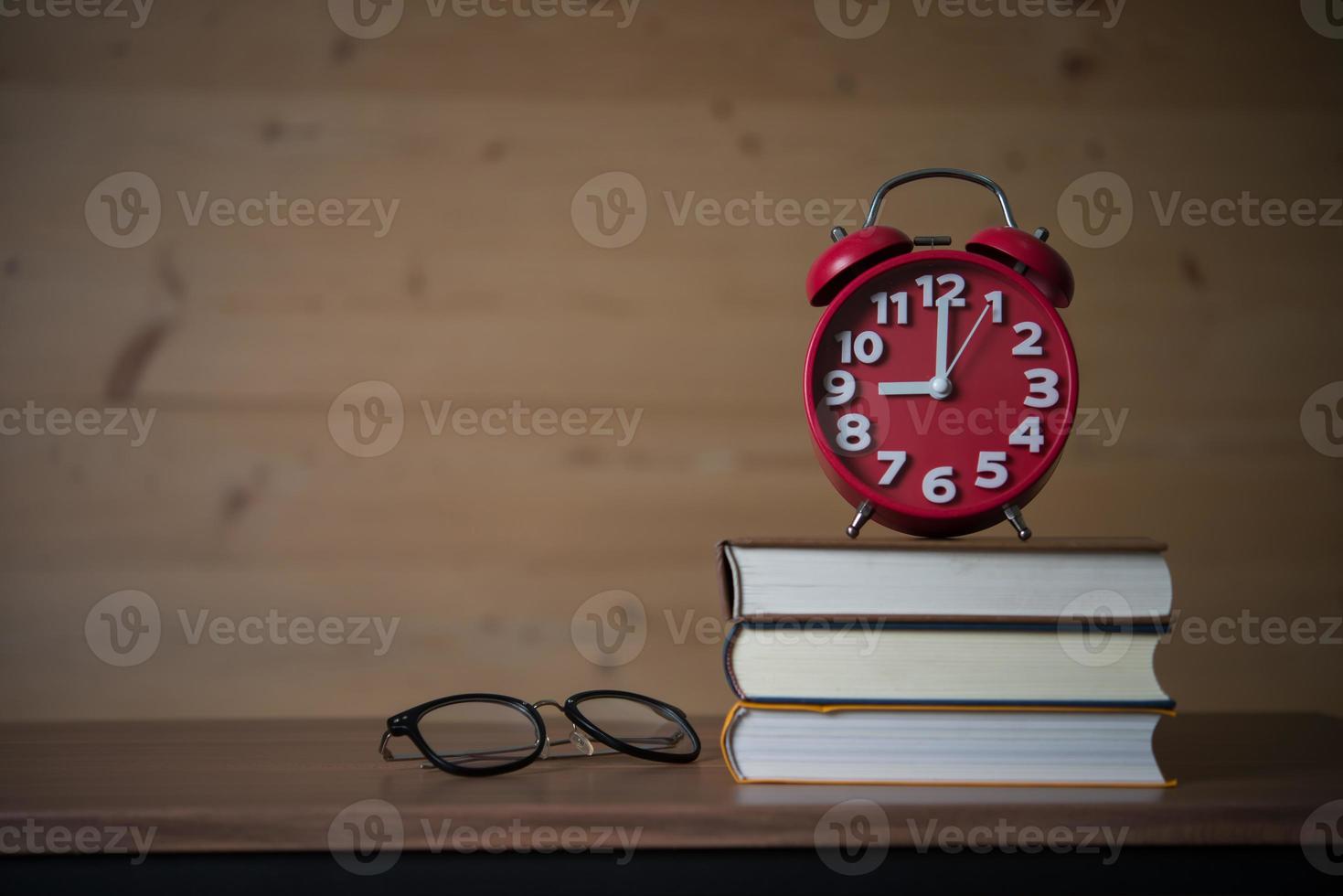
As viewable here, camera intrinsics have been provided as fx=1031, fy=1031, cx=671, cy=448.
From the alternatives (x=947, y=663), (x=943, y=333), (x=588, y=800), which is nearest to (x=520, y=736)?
(x=588, y=800)

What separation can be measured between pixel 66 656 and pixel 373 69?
0.78 meters

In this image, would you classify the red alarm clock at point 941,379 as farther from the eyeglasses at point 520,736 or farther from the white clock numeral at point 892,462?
the eyeglasses at point 520,736

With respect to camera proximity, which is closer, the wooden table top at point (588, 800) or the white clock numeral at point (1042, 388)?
the wooden table top at point (588, 800)

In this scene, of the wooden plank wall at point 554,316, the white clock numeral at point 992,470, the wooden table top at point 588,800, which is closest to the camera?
the wooden table top at point 588,800

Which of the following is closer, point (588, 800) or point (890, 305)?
point (588, 800)

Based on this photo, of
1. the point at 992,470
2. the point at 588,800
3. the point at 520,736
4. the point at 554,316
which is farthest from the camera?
the point at 554,316

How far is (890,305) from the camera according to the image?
0.84m

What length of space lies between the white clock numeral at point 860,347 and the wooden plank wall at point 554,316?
0.42m

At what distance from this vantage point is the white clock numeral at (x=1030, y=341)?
2.70ft

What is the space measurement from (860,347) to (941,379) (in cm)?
7

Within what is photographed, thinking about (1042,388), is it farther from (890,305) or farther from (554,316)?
(554,316)

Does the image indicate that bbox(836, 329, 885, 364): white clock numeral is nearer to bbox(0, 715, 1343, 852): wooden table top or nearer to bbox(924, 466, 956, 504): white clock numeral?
bbox(924, 466, 956, 504): white clock numeral

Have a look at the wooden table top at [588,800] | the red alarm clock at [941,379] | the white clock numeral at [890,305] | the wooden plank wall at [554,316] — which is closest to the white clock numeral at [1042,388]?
the red alarm clock at [941,379]

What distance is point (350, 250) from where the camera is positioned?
1.24m
